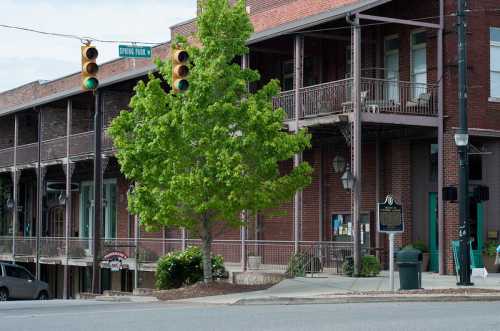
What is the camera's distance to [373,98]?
1146 inches

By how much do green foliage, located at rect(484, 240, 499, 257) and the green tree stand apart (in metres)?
7.07

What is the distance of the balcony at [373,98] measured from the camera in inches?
1093

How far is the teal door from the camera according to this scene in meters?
29.0

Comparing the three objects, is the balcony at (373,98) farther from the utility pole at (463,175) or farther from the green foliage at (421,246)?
the green foliage at (421,246)

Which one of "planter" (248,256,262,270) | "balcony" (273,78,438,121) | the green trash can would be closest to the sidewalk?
the green trash can

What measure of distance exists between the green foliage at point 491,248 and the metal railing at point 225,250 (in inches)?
168

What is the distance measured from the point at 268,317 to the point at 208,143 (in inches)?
320

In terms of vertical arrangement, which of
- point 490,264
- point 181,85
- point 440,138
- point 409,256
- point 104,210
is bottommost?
point 490,264

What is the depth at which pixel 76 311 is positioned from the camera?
66.3ft

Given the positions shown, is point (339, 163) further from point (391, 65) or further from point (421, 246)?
point (421, 246)

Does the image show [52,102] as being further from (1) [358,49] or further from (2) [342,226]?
(1) [358,49]

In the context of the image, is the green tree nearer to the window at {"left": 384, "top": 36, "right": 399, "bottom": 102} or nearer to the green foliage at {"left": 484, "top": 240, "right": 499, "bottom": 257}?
the window at {"left": 384, "top": 36, "right": 399, "bottom": 102}

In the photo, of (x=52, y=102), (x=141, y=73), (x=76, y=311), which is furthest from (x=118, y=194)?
(x=76, y=311)

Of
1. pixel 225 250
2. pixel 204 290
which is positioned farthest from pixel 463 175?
pixel 225 250
